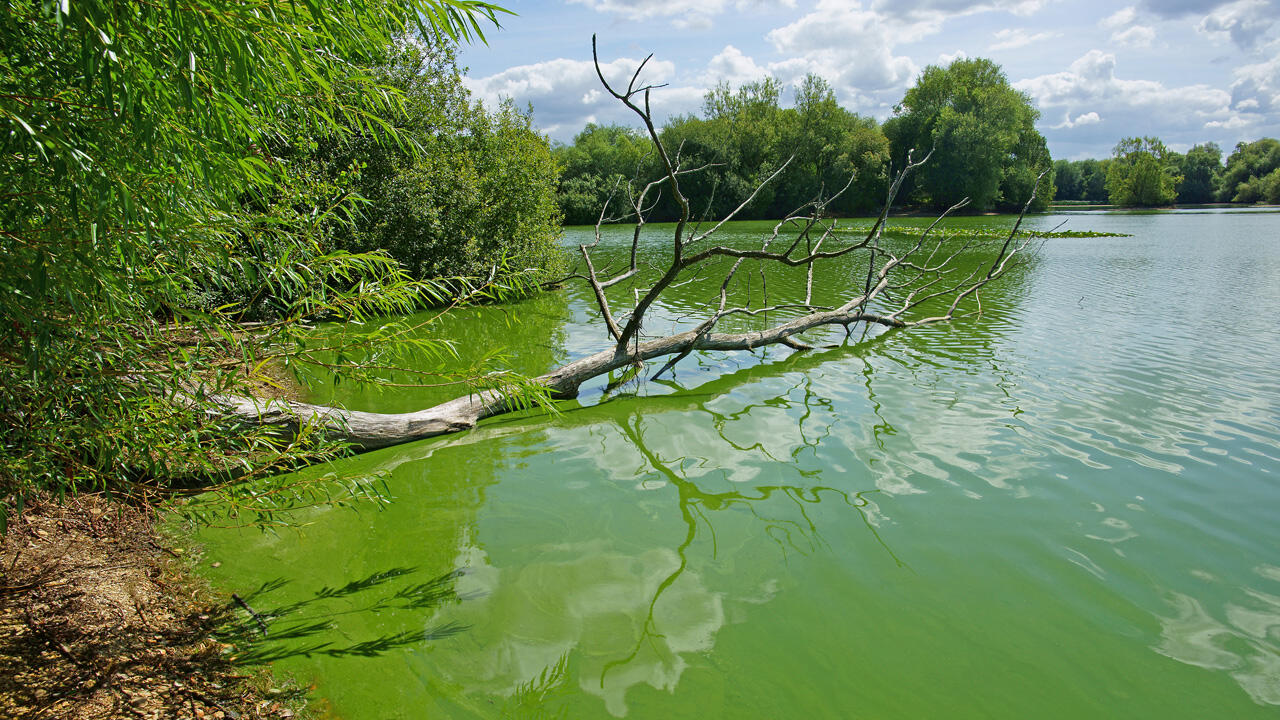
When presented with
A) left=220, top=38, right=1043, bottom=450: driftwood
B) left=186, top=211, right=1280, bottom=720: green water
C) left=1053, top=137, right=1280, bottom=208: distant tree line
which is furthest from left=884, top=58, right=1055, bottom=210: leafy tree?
left=186, top=211, right=1280, bottom=720: green water

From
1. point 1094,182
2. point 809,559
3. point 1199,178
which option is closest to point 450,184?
point 809,559

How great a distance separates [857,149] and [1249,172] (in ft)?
225

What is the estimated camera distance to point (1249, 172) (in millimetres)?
84875

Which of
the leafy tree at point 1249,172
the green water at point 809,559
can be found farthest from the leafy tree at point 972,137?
the green water at point 809,559

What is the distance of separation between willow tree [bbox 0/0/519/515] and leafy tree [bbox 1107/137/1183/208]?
314ft

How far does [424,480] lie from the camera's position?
18.8 feet

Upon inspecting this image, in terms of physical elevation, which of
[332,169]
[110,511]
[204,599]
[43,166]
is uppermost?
[332,169]

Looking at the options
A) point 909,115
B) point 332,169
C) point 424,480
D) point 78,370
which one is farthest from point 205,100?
point 909,115

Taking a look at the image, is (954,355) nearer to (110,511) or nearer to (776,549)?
(776,549)

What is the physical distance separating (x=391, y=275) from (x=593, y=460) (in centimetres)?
331

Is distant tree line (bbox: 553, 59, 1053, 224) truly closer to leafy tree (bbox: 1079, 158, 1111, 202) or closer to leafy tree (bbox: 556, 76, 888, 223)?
leafy tree (bbox: 556, 76, 888, 223)

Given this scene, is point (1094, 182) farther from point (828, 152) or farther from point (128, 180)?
point (128, 180)

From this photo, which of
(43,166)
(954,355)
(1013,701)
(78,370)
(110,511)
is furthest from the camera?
(954,355)

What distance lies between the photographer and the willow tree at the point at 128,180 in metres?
1.97
